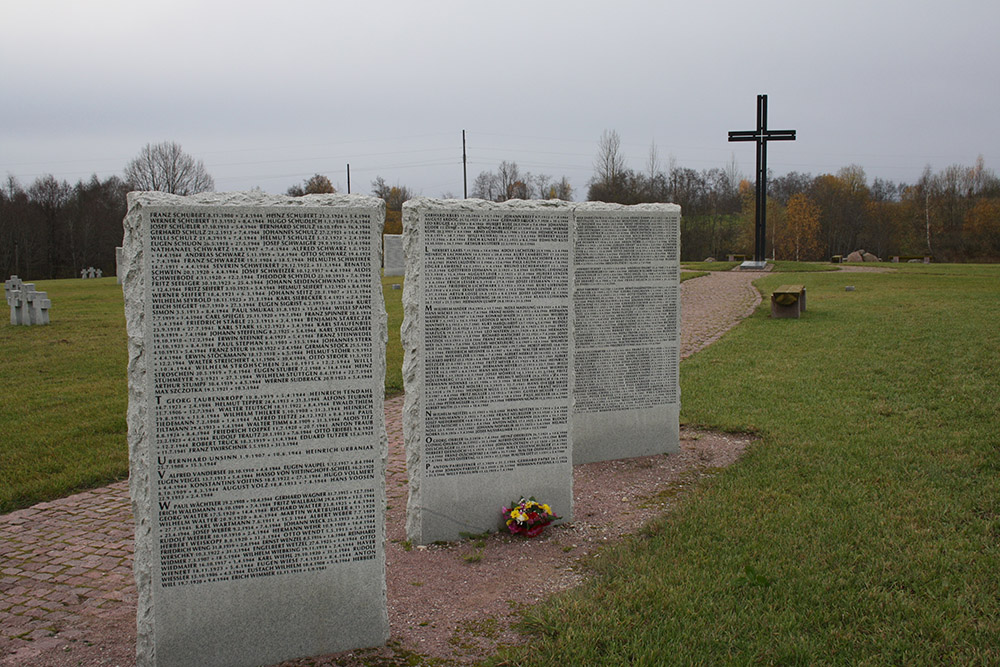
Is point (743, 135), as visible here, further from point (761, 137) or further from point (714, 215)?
point (714, 215)

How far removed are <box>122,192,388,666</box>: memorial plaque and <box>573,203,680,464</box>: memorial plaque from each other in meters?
3.58

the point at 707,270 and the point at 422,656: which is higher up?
the point at 707,270

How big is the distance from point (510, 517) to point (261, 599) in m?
2.10

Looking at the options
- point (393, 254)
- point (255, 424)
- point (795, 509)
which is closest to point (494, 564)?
point (255, 424)

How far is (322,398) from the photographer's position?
384 centimetres

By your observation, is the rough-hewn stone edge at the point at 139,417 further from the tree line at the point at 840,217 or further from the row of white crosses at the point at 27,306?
the tree line at the point at 840,217

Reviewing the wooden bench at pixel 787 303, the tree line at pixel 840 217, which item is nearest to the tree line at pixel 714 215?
the tree line at pixel 840 217

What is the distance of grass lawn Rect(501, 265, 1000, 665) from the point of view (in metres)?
3.77

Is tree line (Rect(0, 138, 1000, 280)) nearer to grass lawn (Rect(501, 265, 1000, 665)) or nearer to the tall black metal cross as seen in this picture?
the tall black metal cross

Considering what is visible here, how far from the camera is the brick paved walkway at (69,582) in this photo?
12.8 feet

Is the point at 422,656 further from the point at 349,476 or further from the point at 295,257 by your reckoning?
the point at 295,257

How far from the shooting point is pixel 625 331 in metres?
7.35

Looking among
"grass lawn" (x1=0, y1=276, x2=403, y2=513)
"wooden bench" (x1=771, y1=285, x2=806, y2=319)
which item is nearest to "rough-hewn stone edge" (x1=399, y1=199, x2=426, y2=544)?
"grass lawn" (x1=0, y1=276, x2=403, y2=513)

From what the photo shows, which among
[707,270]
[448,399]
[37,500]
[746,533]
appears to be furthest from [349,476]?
[707,270]
